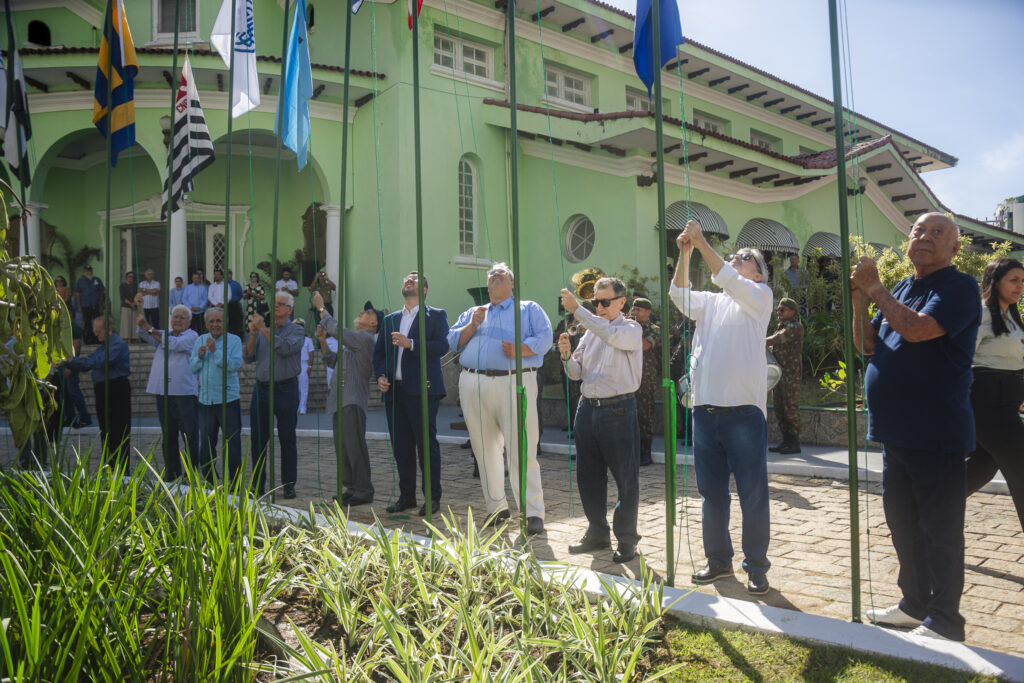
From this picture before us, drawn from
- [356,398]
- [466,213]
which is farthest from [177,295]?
[356,398]

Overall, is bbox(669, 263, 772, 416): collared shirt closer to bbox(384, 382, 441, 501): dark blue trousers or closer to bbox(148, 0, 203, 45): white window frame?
bbox(384, 382, 441, 501): dark blue trousers

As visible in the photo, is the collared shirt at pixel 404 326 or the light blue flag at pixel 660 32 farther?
the collared shirt at pixel 404 326

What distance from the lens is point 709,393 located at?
4699mm

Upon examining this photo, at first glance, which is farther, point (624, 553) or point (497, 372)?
point (497, 372)

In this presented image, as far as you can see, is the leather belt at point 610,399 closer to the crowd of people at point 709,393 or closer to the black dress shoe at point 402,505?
the crowd of people at point 709,393

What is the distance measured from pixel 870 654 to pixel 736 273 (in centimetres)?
211

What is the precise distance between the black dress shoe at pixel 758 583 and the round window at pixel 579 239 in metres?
14.0

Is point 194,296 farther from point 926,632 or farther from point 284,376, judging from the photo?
point 926,632

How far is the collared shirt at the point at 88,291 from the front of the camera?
1777 centimetres

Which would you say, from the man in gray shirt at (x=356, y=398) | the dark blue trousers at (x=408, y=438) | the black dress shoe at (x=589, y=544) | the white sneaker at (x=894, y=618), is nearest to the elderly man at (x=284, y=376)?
the man in gray shirt at (x=356, y=398)

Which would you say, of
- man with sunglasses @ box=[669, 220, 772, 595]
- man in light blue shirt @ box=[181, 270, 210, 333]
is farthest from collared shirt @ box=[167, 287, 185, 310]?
man with sunglasses @ box=[669, 220, 772, 595]

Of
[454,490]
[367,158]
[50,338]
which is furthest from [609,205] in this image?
[50,338]

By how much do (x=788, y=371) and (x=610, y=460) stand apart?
5573 millimetres

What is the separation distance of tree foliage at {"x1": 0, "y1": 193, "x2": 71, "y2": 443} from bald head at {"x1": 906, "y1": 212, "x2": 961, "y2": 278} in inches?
162
